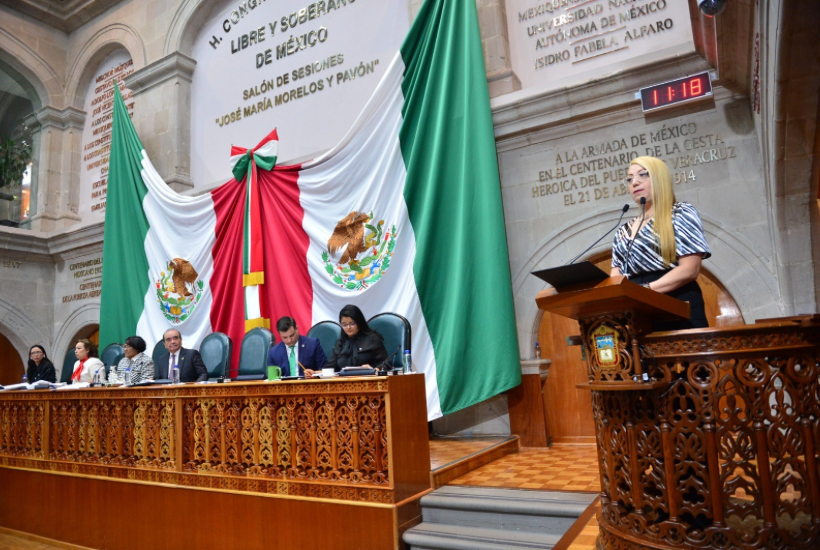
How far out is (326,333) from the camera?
4598mm

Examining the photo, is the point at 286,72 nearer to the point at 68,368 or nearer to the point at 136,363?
the point at 136,363

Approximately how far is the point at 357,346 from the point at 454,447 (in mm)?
1017

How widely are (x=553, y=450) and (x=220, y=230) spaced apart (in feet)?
11.9

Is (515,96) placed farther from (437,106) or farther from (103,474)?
(103,474)

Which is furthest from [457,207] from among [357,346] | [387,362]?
[387,362]

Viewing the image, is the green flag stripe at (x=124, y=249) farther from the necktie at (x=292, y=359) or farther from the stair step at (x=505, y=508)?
the stair step at (x=505, y=508)

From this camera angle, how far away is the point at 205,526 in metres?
3.63

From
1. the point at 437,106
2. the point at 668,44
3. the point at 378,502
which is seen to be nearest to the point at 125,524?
the point at 378,502

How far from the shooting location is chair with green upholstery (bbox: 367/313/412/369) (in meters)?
4.06

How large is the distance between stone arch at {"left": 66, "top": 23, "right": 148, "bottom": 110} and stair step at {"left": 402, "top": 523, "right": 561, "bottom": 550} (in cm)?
699

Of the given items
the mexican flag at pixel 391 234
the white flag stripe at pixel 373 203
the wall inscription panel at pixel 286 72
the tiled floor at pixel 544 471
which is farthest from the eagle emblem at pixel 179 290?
the tiled floor at pixel 544 471

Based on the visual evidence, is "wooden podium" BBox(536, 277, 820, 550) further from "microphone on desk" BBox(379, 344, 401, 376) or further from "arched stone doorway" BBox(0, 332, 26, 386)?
"arched stone doorway" BBox(0, 332, 26, 386)

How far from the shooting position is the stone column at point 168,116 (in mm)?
7078

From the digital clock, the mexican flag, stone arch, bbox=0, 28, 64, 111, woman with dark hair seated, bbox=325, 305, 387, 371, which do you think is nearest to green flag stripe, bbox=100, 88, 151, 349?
the mexican flag
